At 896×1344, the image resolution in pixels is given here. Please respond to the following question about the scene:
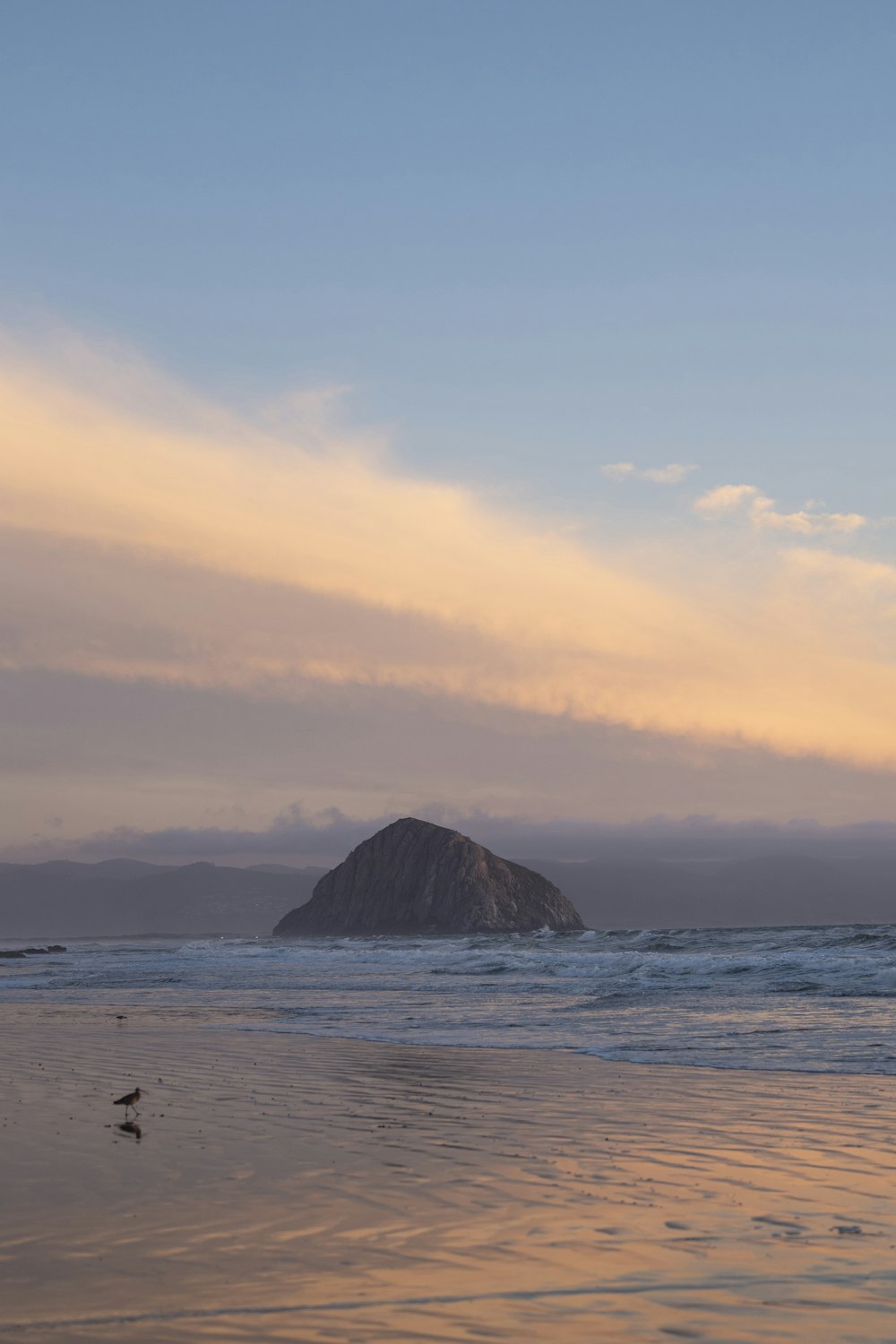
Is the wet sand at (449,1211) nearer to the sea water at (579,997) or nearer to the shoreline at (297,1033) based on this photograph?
the shoreline at (297,1033)

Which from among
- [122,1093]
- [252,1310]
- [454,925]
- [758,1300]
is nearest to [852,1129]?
[758,1300]

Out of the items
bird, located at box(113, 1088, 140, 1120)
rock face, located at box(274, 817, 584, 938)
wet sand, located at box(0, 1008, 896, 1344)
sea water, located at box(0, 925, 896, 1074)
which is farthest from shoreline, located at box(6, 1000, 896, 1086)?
rock face, located at box(274, 817, 584, 938)

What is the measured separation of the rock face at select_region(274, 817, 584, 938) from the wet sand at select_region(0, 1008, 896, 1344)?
140m

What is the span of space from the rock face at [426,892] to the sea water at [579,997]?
273 feet

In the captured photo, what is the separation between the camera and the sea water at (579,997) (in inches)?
910

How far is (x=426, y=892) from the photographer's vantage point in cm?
16312

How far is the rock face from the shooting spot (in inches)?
6171

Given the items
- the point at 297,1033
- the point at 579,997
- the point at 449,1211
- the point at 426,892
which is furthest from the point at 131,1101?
the point at 426,892

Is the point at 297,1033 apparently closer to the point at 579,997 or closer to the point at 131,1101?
the point at 131,1101

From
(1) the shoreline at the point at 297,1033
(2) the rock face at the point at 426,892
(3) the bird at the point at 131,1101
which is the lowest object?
(2) the rock face at the point at 426,892

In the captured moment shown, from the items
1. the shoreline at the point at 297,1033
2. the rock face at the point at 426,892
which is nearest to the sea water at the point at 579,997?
the shoreline at the point at 297,1033

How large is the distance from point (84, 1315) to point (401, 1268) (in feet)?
6.94

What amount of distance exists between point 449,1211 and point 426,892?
15633 centimetres

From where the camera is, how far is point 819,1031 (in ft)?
81.7
